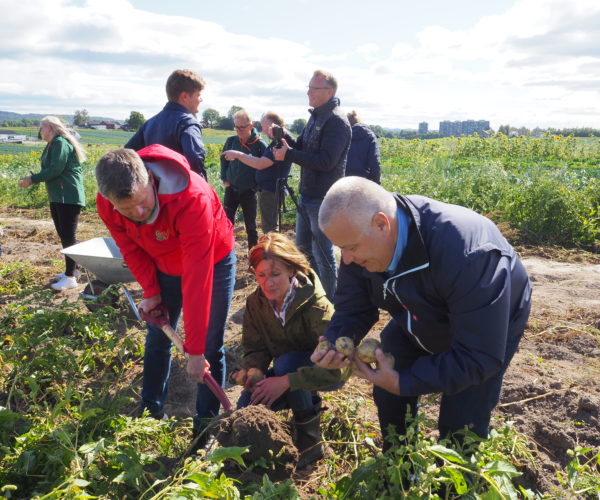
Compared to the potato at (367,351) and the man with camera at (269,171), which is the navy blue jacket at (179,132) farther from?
the potato at (367,351)

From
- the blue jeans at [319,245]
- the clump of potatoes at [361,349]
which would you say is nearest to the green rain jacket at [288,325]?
the clump of potatoes at [361,349]

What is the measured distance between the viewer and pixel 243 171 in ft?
18.1

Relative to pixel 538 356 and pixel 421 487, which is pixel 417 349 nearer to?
pixel 421 487

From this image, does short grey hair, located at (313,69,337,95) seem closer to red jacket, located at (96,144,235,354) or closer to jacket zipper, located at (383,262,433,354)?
red jacket, located at (96,144,235,354)

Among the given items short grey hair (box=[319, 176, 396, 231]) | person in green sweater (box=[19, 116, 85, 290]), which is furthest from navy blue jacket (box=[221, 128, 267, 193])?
short grey hair (box=[319, 176, 396, 231])

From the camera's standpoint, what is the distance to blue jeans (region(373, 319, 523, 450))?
74.2 inches

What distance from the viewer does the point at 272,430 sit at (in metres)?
2.17

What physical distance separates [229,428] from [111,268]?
2.03 metres

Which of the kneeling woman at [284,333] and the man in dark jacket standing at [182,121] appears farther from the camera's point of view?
the man in dark jacket standing at [182,121]

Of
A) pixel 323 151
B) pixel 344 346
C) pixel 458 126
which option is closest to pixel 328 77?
pixel 323 151

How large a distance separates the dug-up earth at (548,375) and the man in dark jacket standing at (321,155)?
82 cm

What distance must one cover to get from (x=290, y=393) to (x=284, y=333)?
323 millimetres

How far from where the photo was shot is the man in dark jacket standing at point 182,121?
3443 millimetres

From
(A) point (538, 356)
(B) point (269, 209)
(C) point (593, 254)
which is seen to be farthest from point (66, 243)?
(C) point (593, 254)
